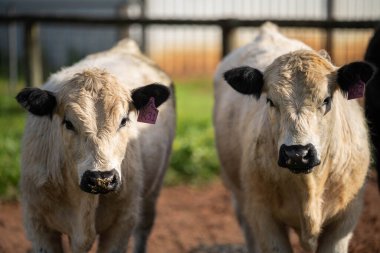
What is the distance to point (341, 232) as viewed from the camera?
20.2 feet

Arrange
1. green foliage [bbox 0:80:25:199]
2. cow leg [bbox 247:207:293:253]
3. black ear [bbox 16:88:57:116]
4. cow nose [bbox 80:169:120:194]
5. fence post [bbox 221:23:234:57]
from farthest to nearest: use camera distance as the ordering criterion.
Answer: fence post [bbox 221:23:234:57]
green foliage [bbox 0:80:25:199]
cow leg [bbox 247:207:293:253]
black ear [bbox 16:88:57:116]
cow nose [bbox 80:169:120:194]

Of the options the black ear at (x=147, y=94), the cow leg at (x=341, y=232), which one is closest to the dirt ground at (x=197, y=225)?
the cow leg at (x=341, y=232)

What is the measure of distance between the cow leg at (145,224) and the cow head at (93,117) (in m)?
1.76

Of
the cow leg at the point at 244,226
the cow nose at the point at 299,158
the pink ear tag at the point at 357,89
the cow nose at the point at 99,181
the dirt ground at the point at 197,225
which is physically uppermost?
the pink ear tag at the point at 357,89

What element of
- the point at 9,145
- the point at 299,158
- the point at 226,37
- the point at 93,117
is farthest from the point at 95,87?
the point at 226,37

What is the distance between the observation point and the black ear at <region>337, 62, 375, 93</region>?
227 inches

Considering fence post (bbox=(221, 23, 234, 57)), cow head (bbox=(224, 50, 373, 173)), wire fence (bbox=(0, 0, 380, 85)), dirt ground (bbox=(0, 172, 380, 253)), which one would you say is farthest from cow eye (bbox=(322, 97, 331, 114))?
wire fence (bbox=(0, 0, 380, 85))

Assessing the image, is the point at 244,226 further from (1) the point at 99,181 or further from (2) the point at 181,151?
(2) the point at 181,151

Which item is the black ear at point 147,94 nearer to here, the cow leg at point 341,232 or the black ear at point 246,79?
the black ear at point 246,79

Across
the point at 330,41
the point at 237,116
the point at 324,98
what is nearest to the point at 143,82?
the point at 237,116

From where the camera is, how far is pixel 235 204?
320 inches

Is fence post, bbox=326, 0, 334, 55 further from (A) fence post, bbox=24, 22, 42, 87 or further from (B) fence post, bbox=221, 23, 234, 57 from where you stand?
(A) fence post, bbox=24, 22, 42, 87

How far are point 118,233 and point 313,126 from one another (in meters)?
1.71

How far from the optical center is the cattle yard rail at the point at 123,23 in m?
10.4
